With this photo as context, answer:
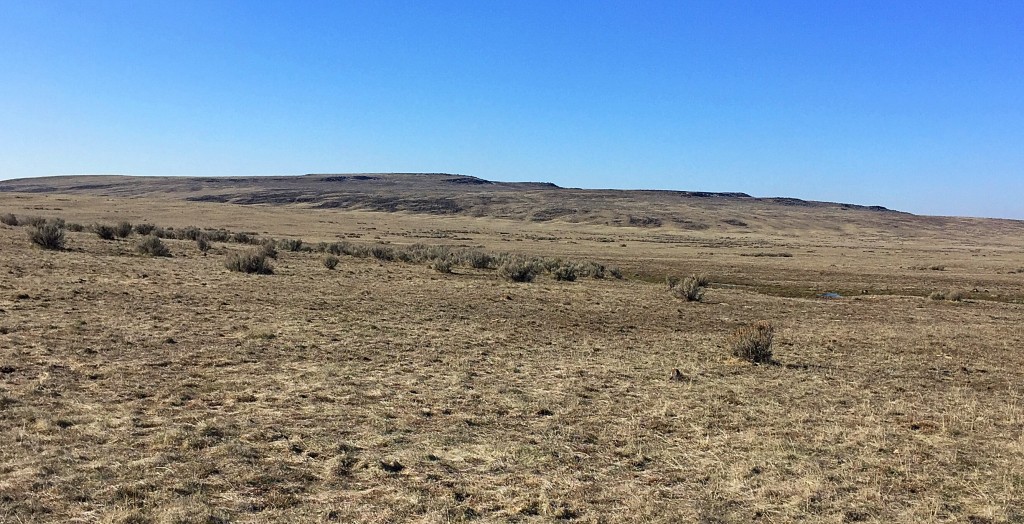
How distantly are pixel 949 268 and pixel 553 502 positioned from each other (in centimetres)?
4818

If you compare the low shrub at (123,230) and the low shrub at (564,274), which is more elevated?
the low shrub at (123,230)

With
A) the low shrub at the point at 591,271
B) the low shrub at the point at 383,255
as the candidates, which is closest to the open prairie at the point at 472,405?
the low shrub at the point at 591,271

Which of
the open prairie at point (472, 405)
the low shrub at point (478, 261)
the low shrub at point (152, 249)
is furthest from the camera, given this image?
the low shrub at point (478, 261)

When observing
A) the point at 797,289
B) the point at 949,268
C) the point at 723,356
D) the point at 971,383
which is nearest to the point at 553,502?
the point at 723,356

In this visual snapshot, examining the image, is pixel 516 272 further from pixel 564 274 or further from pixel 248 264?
pixel 248 264

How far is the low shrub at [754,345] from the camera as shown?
12.2 m

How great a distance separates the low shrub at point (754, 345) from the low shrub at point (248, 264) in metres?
15.9

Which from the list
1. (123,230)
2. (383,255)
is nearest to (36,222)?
(123,230)

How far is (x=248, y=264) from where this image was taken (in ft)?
71.3

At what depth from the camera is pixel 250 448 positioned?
6.35 m

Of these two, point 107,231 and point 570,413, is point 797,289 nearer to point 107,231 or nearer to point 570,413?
point 570,413

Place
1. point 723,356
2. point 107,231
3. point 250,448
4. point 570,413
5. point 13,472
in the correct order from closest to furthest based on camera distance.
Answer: point 13,472 < point 250,448 < point 570,413 < point 723,356 < point 107,231

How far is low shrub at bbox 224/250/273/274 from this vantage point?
21.6 meters

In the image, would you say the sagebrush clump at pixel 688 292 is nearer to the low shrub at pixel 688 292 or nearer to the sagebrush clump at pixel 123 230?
the low shrub at pixel 688 292
